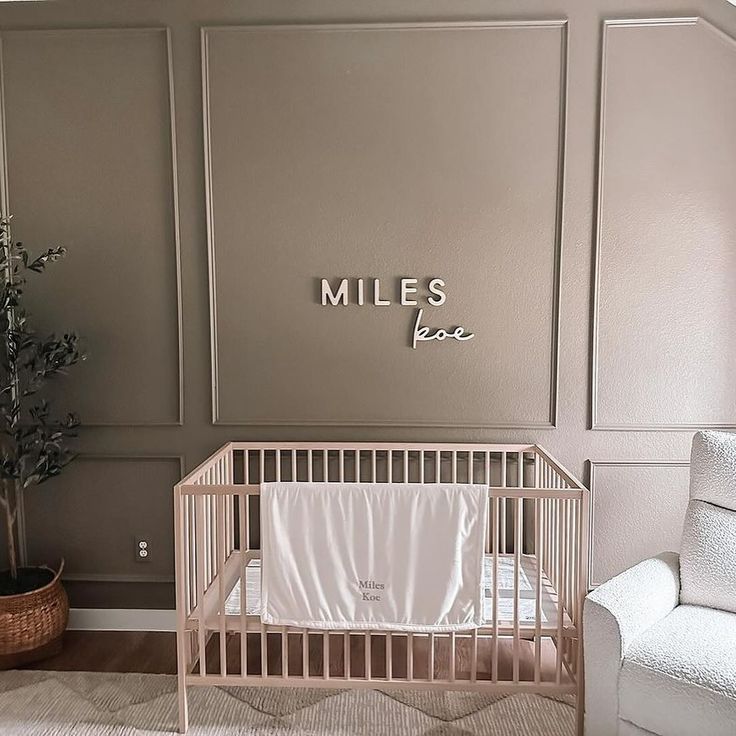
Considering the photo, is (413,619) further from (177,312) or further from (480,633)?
(177,312)

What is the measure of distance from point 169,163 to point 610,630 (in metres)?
2.21

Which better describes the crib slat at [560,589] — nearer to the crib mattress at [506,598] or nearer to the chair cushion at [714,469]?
the crib mattress at [506,598]

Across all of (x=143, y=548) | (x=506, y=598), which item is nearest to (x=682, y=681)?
(x=506, y=598)

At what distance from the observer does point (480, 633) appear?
2203mm

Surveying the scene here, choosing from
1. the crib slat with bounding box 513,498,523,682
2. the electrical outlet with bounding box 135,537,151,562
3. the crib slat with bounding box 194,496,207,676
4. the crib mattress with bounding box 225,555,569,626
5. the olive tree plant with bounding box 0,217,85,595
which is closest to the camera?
the crib slat with bounding box 513,498,523,682

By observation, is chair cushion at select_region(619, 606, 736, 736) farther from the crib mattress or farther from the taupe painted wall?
the taupe painted wall

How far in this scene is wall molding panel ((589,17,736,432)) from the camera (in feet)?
8.63

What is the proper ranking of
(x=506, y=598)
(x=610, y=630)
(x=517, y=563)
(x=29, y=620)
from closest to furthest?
(x=610, y=630) → (x=517, y=563) → (x=506, y=598) → (x=29, y=620)

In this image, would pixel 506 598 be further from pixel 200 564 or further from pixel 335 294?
pixel 335 294

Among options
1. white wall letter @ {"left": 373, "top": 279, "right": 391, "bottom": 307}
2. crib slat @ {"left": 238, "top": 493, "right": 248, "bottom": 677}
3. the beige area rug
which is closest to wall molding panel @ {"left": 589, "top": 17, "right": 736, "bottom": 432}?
white wall letter @ {"left": 373, "top": 279, "right": 391, "bottom": 307}

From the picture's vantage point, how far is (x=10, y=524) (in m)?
2.63

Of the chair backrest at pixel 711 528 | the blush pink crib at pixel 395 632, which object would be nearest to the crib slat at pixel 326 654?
the blush pink crib at pixel 395 632

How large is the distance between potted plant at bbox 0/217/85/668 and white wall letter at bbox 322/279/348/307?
951 millimetres

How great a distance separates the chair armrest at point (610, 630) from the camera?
1905mm
